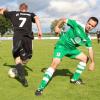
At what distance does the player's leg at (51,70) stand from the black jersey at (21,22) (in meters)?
1.36

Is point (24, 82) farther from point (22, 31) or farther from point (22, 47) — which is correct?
point (22, 31)

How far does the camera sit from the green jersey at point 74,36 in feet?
32.8

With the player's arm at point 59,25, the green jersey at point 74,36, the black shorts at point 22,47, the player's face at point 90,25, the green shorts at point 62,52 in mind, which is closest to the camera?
the player's face at point 90,25

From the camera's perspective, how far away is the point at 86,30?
985 centimetres

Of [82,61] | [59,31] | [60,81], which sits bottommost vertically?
[60,81]

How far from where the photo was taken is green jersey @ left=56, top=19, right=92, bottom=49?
998 centimetres

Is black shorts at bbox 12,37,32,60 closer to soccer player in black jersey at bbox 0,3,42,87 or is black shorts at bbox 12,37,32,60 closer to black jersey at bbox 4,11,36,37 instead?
soccer player in black jersey at bbox 0,3,42,87

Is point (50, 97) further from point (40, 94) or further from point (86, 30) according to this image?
point (86, 30)

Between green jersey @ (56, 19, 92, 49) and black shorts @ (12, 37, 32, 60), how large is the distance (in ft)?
3.95

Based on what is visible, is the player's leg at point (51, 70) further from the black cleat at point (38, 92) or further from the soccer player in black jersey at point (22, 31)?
the soccer player in black jersey at point (22, 31)

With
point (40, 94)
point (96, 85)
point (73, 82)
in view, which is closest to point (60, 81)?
point (73, 82)

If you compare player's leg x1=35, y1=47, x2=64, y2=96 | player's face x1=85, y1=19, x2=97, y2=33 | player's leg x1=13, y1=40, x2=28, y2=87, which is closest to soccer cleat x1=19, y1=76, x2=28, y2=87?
player's leg x1=13, y1=40, x2=28, y2=87

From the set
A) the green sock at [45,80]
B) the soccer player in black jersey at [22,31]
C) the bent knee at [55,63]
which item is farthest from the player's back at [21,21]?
the green sock at [45,80]

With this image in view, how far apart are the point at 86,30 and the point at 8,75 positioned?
352 cm
